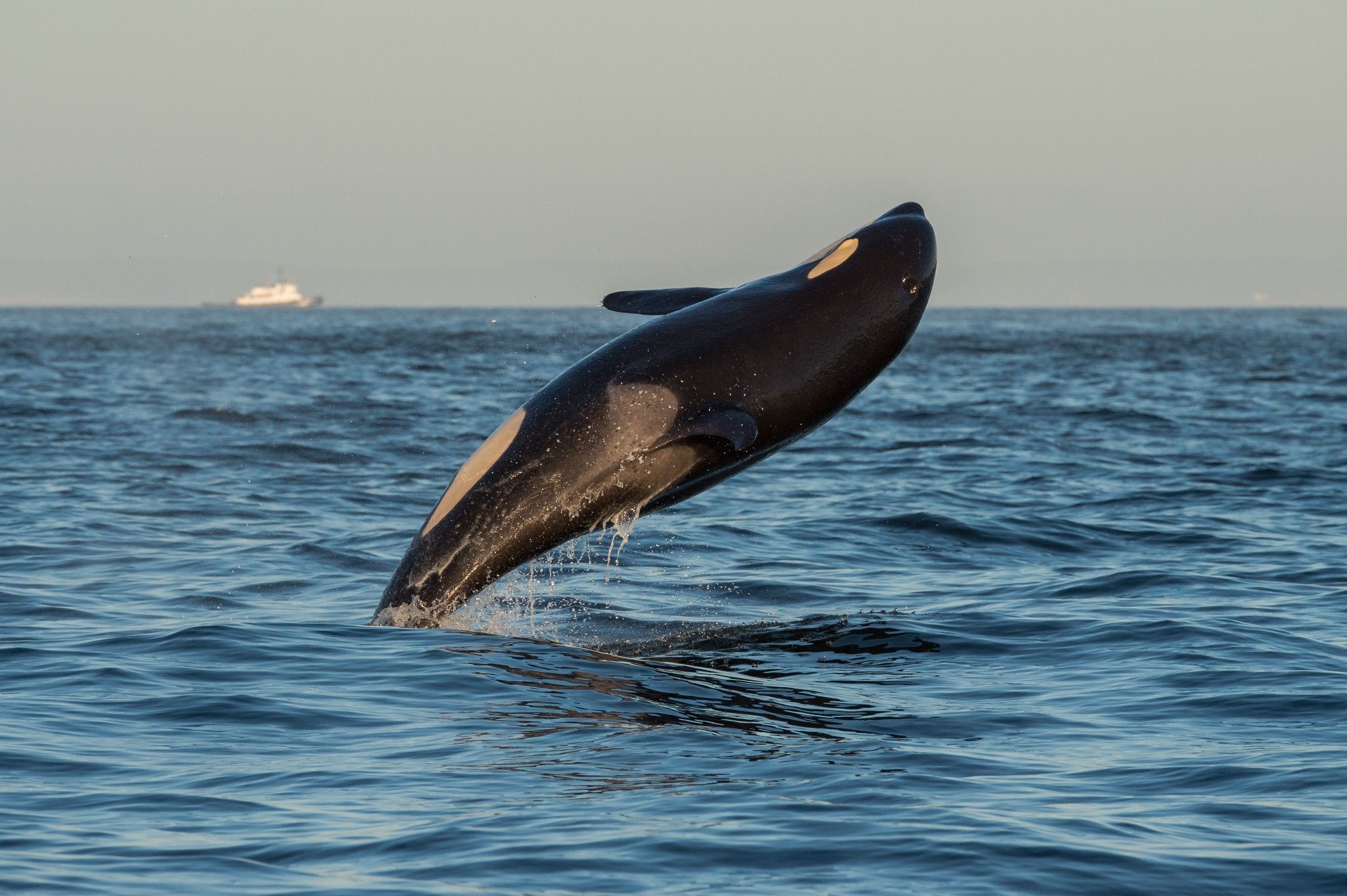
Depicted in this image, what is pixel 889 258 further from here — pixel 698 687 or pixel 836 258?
pixel 698 687

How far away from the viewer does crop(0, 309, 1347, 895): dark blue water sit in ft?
25.0

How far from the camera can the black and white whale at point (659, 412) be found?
11328 millimetres

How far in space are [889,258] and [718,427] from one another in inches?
82.4

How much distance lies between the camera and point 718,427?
35.8 ft

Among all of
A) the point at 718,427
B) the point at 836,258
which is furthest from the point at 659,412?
the point at 836,258

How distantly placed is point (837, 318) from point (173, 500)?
480 inches

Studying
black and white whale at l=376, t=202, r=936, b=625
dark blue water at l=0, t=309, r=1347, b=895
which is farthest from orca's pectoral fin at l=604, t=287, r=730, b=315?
dark blue water at l=0, t=309, r=1347, b=895

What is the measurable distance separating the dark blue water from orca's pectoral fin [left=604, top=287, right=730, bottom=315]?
2.62 metres

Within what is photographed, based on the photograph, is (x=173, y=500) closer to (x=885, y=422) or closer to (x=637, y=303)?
(x=637, y=303)

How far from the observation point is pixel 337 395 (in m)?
39.1

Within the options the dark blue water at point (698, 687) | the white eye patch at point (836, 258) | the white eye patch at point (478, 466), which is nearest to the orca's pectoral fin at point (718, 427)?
the white eye patch at point (478, 466)

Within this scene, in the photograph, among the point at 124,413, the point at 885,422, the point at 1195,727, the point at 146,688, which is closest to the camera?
the point at 1195,727

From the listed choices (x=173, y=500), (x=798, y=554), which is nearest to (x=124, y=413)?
(x=173, y=500)

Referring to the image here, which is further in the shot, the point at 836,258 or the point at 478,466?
the point at 836,258
